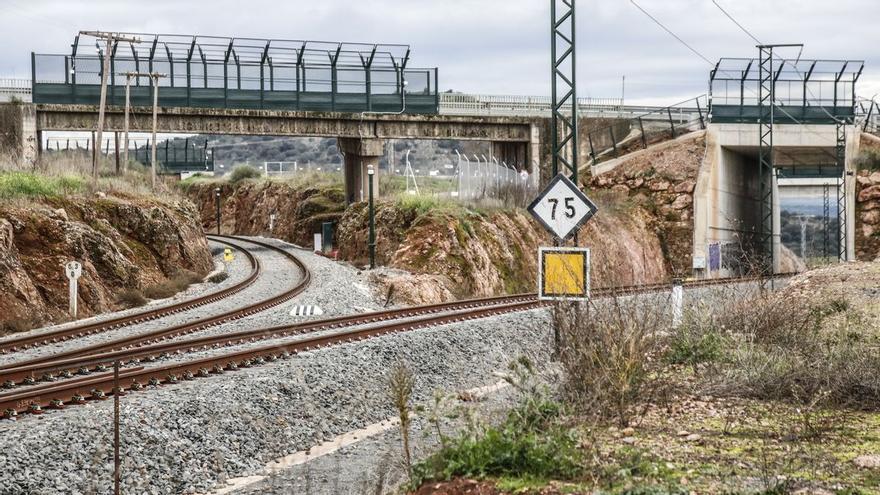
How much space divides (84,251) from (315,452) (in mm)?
17708

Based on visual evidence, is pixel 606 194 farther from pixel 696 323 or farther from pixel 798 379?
pixel 798 379

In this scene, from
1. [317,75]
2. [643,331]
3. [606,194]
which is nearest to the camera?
[643,331]

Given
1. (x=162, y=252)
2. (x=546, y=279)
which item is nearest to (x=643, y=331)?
(x=546, y=279)

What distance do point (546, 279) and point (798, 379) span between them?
4.22m

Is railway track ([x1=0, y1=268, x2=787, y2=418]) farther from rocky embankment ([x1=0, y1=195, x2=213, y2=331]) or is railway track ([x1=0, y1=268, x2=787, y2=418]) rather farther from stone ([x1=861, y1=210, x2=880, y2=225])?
stone ([x1=861, y1=210, x2=880, y2=225])

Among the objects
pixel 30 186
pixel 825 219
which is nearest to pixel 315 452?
pixel 30 186

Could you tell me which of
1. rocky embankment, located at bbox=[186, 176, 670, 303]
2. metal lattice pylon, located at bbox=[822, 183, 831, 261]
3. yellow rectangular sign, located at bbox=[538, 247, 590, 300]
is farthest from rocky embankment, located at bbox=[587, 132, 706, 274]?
yellow rectangular sign, located at bbox=[538, 247, 590, 300]

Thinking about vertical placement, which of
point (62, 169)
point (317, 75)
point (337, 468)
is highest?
point (317, 75)

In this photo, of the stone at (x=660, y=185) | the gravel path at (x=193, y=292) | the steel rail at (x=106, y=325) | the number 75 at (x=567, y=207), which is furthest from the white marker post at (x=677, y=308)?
the stone at (x=660, y=185)

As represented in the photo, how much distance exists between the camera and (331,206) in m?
60.0

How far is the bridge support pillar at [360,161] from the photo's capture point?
4838cm

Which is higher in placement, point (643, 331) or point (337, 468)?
point (643, 331)

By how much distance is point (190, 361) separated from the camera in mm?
16062

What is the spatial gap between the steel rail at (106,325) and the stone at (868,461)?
14.0 metres
